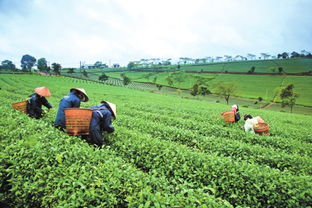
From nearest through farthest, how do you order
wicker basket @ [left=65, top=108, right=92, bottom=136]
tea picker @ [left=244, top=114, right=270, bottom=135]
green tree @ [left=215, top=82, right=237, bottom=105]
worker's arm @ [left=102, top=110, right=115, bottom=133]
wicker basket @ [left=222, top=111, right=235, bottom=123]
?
1. wicker basket @ [left=65, top=108, right=92, bottom=136]
2. worker's arm @ [left=102, top=110, right=115, bottom=133]
3. tea picker @ [left=244, top=114, right=270, bottom=135]
4. wicker basket @ [left=222, top=111, right=235, bottom=123]
5. green tree @ [left=215, top=82, right=237, bottom=105]

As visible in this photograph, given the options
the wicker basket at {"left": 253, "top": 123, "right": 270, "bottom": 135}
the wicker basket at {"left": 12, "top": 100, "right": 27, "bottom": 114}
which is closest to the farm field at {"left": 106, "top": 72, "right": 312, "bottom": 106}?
the wicker basket at {"left": 253, "top": 123, "right": 270, "bottom": 135}

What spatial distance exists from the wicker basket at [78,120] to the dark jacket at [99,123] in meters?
0.17

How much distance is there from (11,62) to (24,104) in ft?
588

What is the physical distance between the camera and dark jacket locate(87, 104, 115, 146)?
4.73 metres

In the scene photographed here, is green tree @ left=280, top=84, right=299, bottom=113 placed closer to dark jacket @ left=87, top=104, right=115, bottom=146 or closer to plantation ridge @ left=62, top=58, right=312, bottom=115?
plantation ridge @ left=62, top=58, right=312, bottom=115

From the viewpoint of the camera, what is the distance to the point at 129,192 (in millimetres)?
2648

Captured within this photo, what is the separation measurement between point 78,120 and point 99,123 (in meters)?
0.57

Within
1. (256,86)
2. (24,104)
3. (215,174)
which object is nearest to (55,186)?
(215,174)

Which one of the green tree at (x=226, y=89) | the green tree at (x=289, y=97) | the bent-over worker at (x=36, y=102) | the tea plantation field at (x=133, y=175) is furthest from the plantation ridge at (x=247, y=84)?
the bent-over worker at (x=36, y=102)

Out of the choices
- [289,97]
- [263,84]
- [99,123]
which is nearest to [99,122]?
[99,123]

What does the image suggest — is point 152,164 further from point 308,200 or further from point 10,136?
point 10,136

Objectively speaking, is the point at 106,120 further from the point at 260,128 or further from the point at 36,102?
the point at 260,128

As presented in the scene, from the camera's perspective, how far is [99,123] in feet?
16.2

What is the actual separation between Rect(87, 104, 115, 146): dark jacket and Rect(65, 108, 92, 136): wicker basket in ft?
0.54
